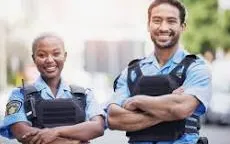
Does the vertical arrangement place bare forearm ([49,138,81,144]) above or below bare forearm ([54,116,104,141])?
below

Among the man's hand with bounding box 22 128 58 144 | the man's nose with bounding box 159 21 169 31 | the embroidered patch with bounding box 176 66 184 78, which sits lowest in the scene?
the man's hand with bounding box 22 128 58 144

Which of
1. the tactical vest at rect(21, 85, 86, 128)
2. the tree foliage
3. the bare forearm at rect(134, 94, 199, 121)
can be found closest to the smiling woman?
the tactical vest at rect(21, 85, 86, 128)

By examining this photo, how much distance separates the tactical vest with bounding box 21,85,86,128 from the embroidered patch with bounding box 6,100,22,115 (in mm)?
27

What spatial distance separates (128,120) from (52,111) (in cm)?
29

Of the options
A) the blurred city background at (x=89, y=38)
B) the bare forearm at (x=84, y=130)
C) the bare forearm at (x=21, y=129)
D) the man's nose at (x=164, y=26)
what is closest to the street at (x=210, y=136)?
the blurred city background at (x=89, y=38)

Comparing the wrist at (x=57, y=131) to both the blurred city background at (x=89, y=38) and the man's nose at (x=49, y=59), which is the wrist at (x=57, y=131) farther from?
the blurred city background at (x=89, y=38)

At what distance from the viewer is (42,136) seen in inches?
84.1

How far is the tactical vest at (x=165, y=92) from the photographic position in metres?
2.08

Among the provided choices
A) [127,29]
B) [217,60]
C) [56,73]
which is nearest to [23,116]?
[56,73]

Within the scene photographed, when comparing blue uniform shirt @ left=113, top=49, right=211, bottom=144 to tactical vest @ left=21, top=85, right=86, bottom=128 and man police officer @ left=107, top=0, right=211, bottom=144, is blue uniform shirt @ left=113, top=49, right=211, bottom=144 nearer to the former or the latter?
man police officer @ left=107, top=0, right=211, bottom=144

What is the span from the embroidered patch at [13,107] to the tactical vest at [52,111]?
0.09 feet

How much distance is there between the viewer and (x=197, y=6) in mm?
3490

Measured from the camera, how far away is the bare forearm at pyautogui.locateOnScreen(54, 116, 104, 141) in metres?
2.14

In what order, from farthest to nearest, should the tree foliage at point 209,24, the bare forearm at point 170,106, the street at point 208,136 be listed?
the tree foliage at point 209,24 → the street at point 208,136 → the bare forearm at point 170,106
